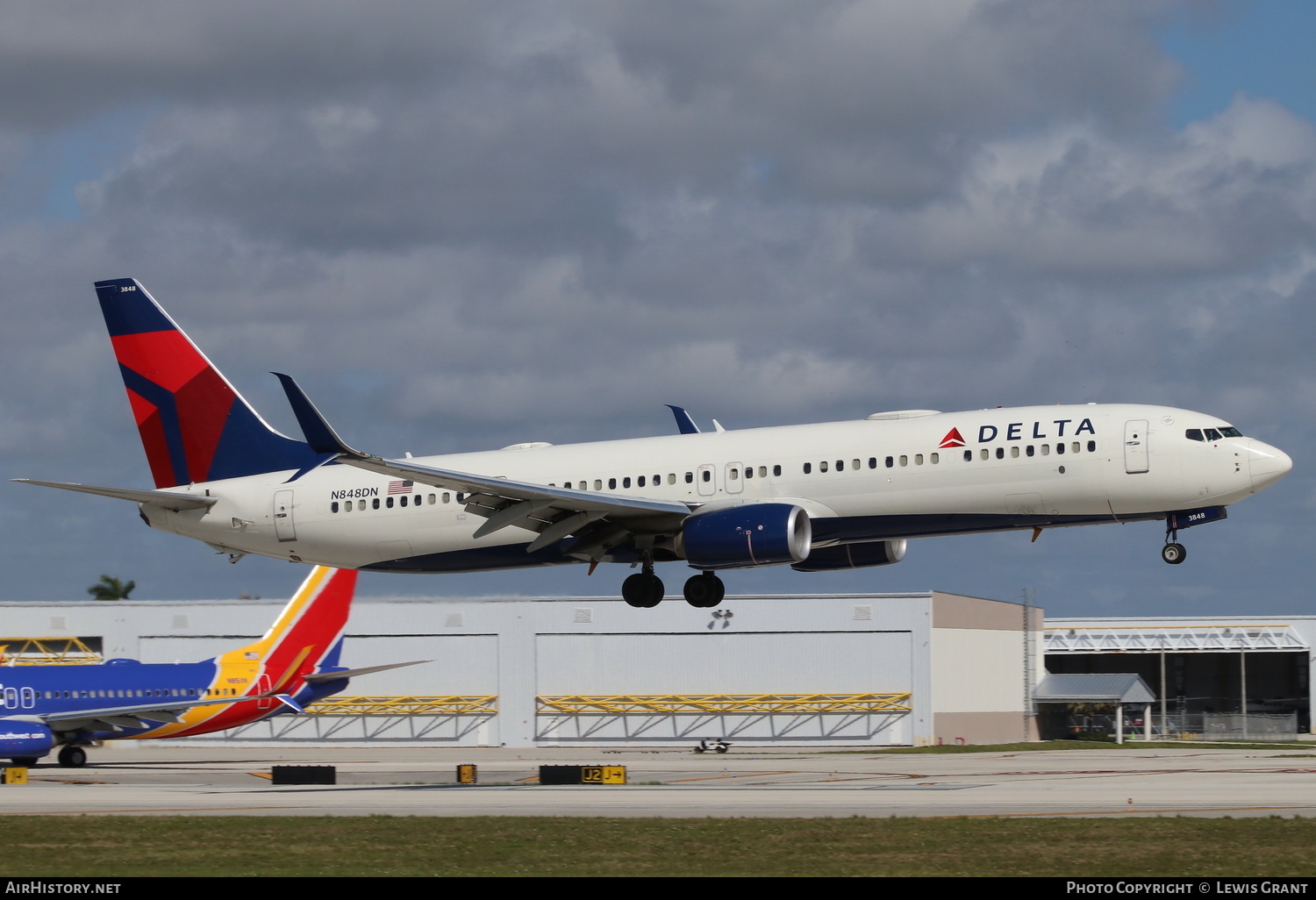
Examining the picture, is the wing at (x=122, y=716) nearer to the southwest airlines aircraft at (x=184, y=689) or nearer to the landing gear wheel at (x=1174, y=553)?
the southwest airlines aircraft at (x=184, y=689)

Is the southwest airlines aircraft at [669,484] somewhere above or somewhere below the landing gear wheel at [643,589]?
above

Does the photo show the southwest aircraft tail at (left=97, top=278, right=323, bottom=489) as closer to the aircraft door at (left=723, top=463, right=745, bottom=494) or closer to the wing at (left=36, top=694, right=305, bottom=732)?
the aircraft door at (left=723, top=463, right=745, bottom=494)

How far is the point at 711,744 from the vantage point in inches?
3718

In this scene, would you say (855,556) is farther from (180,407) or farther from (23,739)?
(23,739)

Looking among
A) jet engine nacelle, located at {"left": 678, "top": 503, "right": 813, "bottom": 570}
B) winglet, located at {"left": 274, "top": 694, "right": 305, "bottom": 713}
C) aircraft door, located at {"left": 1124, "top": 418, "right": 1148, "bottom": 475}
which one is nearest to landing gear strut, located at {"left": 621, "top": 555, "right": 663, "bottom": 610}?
jet engine nacelle, located at {"left": 678, "top": 503, "right": 813, "bottom": 570}

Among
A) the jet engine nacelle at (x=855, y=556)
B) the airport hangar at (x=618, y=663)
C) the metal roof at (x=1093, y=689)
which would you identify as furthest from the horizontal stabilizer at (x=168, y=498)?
the metal roof at (x=1093, y=689)

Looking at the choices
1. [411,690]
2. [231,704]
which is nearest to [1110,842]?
[231,704]

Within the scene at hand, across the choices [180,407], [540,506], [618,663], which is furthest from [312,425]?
[618,663]

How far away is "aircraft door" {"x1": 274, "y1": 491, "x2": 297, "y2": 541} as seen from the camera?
2002 inches

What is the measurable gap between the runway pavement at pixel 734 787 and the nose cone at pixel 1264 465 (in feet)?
27.4

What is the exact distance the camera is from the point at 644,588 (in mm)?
48031

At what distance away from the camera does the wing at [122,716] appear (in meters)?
69.2

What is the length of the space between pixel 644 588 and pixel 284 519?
11.9 meters

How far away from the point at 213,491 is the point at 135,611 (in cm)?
5664
